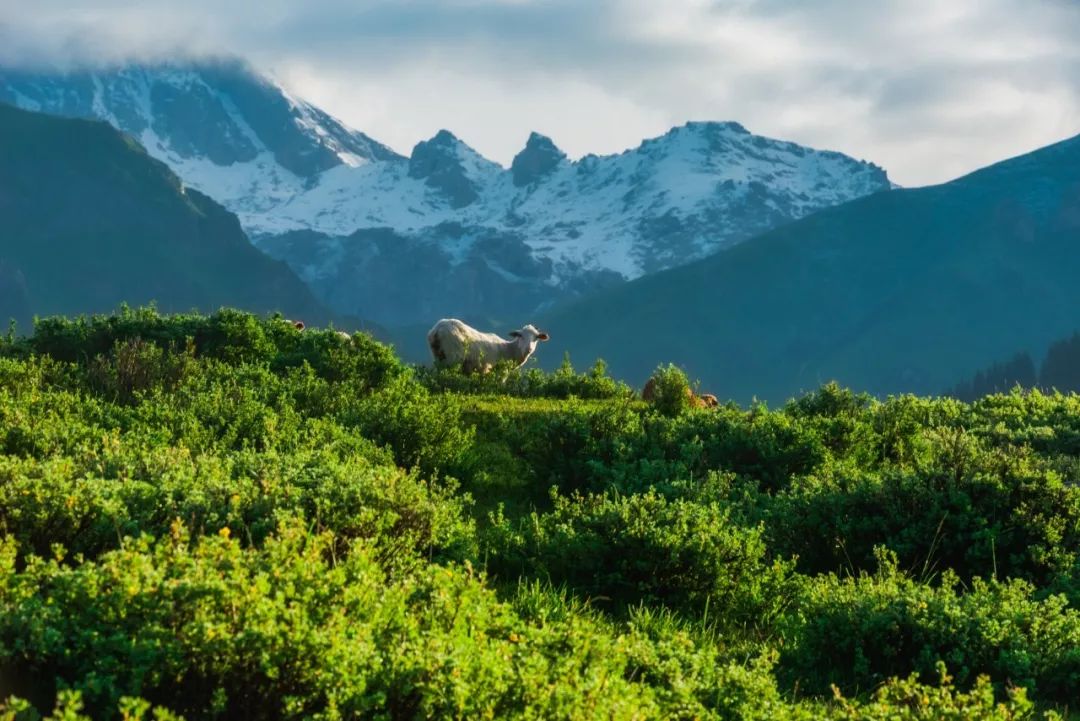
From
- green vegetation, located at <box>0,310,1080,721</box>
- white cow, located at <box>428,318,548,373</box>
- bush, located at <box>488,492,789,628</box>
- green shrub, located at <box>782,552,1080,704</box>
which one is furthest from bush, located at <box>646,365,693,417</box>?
green shrub, located at <box>782,552,1080,704</box>

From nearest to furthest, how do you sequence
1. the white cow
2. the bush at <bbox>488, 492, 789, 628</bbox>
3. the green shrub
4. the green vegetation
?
the green vegetation
the green shrub
the bush at <bbox>488, 492, 789, 628</bbox>
the white cow

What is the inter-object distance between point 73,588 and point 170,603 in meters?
0.50

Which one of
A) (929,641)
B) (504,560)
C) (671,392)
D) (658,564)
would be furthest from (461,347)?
(929,641)

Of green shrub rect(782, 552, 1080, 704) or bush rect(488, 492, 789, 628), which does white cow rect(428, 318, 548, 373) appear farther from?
green shrub rect(782, 552, 1080, 704)

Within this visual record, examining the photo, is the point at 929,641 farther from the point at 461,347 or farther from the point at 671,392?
the point at 461,347

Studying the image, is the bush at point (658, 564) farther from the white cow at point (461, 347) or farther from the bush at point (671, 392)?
the white cow at point (461, 347)

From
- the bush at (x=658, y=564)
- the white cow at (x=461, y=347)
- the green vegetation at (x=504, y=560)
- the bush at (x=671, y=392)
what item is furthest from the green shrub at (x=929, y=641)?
the white cow at (x=461, y=347)

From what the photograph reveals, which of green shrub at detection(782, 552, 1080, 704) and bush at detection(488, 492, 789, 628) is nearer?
green shrub at detection(782, 552, 1080, 704)

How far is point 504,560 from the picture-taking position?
9.40 metres

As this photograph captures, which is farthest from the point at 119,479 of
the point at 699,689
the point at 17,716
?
the point at 699,689

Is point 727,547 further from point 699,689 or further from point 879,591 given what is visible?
point 699,689

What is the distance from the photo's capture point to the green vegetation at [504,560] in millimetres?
4980

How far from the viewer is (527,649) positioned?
557cm

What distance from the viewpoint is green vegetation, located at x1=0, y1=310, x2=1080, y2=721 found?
A: 4980 mm
